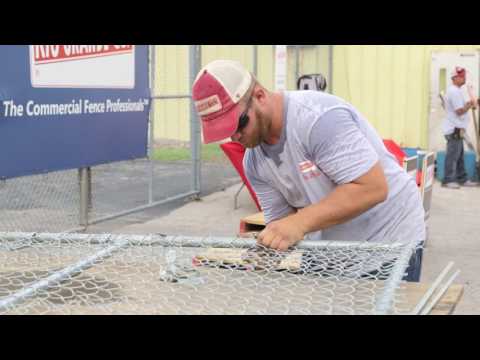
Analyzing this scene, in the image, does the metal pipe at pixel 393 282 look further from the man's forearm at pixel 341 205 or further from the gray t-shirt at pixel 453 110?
the gray t-shirt at pixel 453 110

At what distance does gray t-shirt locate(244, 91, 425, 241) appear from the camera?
7.88 feet

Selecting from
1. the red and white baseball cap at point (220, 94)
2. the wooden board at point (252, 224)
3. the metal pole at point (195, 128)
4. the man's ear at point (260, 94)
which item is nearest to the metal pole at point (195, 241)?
the red and white baseball cap at point (220, 94)

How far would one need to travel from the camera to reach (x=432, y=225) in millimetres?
7707

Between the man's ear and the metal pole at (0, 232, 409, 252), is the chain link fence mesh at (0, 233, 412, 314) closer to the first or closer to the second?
the metal pole at (0, 232, 409, 252)

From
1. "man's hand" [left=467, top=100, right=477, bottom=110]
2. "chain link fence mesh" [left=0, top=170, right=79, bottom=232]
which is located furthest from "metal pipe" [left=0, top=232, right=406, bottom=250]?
"man's hand" [left=467, top=100, right=477, bottom=110]

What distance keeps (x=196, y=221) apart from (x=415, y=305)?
19.8ft

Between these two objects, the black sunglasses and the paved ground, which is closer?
Result: the black sunglasses

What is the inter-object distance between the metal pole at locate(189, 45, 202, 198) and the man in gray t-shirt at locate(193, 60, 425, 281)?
245 inches

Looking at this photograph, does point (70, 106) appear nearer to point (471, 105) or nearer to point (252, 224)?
point (252, 224)

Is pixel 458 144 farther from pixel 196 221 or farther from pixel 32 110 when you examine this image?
pixel 32 110

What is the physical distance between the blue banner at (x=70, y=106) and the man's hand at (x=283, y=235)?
377 centimetres

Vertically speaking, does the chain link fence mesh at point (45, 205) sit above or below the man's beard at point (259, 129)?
below

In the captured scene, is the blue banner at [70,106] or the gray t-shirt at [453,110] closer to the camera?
the blue banner at [70,106]

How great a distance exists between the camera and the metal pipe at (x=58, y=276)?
1.90 m
